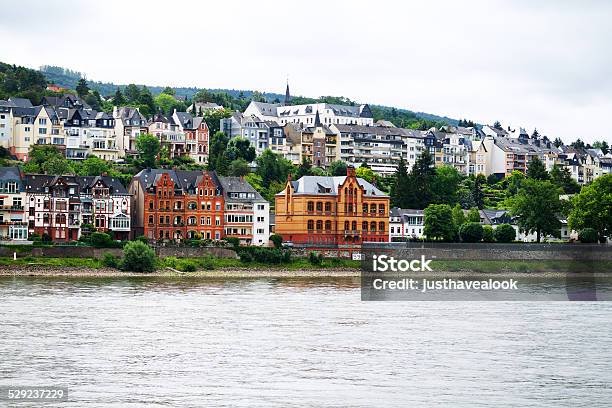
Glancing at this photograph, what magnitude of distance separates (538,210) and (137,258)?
145ft

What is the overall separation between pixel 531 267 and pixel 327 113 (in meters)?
87.2

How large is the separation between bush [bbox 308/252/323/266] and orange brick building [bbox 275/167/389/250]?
5.80 m

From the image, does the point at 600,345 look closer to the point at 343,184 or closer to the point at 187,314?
the point at 187,314

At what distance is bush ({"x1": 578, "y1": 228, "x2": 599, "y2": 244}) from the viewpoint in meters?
105

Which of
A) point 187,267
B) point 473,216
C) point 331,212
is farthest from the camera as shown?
point 473,216

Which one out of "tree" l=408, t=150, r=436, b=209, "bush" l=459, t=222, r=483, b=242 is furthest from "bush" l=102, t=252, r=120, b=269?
"tree" l=408, t=150, r=436, b=209

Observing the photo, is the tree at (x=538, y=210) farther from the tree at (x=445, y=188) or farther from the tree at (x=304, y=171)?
the tree at (x=304, y=171)

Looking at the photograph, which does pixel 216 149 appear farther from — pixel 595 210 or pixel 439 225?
pixel 595 210

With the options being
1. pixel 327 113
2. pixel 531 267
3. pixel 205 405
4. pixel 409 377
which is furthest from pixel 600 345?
pixel 327 113

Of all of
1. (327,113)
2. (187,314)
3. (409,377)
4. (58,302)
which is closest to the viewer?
(409,377)

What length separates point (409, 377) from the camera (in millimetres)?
37344

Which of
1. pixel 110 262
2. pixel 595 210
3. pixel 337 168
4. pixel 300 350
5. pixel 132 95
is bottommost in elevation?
pixel 300 350

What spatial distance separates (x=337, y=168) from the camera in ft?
449

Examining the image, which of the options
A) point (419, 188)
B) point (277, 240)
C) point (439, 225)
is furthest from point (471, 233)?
point (419, 188)
